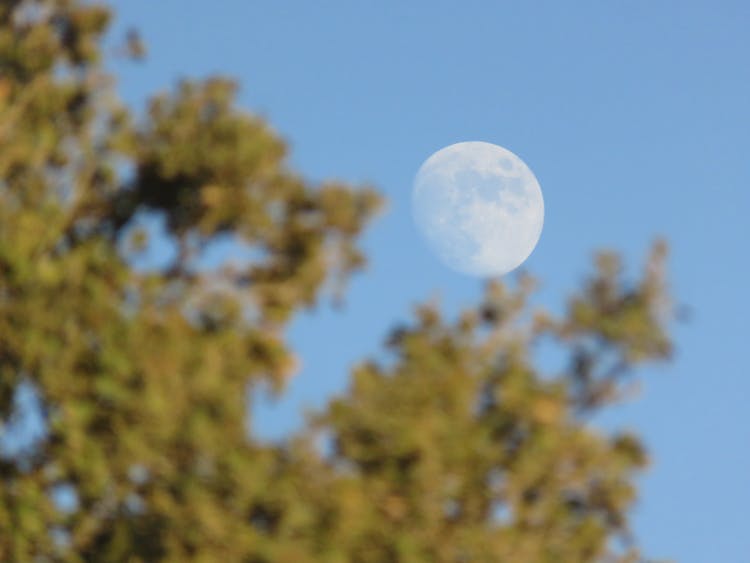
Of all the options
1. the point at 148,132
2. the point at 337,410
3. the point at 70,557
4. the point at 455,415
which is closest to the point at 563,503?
the point at 455,415

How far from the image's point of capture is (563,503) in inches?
727

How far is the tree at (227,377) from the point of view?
16.8m

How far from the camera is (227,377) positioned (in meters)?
17.8

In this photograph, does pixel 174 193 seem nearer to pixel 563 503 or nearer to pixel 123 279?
pixel 123 279

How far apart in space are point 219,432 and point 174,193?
4.55 metres

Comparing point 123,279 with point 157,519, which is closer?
point 157,519

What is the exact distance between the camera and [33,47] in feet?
65.3

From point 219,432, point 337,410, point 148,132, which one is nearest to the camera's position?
point 219,432

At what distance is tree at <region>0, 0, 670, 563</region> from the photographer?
16797 mm

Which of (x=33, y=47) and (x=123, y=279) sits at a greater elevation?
(x=33, y=47)

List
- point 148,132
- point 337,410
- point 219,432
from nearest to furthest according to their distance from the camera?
1. point 219,432
2. point 337,410
3. point 148,132

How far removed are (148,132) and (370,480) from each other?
20.2 ft

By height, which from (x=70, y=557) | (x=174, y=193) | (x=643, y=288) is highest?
(x=174, y=193)

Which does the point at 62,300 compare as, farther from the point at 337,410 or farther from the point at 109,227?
the point at 337,410
